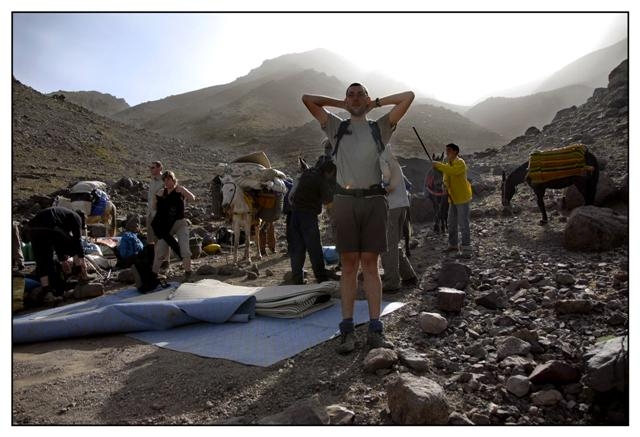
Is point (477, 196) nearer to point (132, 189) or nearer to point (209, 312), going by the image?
point (209, 312)

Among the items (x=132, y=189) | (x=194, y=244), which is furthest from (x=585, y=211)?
(x=132, y=189)

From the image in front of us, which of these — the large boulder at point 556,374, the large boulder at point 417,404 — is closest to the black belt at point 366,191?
the large boulder at point 417,404

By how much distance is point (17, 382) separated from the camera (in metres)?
3.61

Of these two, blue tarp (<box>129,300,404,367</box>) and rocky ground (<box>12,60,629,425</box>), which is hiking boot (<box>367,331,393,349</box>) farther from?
blue tarp (<box>129,300,404,367</box>)

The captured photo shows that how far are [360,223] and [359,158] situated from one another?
521 mm

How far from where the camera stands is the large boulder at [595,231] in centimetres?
624

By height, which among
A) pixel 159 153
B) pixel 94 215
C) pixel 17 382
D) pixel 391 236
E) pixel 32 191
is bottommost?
pixel 17 382

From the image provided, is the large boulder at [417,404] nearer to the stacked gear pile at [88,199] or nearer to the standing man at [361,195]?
the standing man at [361,195]

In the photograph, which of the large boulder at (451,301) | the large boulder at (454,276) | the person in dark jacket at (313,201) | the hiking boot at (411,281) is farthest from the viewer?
the person in dark jacket at (313,201)

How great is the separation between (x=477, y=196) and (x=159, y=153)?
2338 centimetres

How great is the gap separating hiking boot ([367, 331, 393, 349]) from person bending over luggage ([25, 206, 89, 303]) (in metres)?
4.57

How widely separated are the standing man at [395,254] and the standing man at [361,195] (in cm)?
147

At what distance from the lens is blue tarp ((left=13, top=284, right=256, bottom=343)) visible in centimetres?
450

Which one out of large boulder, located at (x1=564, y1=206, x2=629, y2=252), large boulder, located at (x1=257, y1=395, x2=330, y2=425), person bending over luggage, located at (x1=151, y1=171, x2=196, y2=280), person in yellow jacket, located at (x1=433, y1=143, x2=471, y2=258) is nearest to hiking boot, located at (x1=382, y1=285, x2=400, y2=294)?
person in yellow jacket, located at (x1=433, y1=143, x2=471, y2=258)
